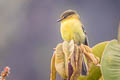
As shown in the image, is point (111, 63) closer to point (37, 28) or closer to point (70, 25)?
point (70, 25)

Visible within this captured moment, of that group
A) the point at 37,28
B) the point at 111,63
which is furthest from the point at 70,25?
the point at 37,28

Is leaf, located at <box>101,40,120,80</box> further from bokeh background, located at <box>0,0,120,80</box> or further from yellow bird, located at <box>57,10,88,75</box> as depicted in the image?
bokeh background, located at <box>0,0,120,80</box>

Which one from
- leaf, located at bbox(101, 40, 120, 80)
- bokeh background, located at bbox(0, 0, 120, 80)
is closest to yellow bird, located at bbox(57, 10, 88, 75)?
leaf, located at bbox(101, 40, 120, 80)

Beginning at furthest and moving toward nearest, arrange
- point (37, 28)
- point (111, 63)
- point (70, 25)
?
1. point (37, 28)
2. point (70, 25)
3. point (111, 63)

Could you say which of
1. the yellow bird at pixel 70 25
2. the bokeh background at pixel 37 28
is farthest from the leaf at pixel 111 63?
the bokeh background at pixel 37 28

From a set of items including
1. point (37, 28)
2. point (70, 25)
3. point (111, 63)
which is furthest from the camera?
point (37, 28)

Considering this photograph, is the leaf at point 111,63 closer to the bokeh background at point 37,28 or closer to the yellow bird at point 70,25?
the yellow bird at point 70,25
